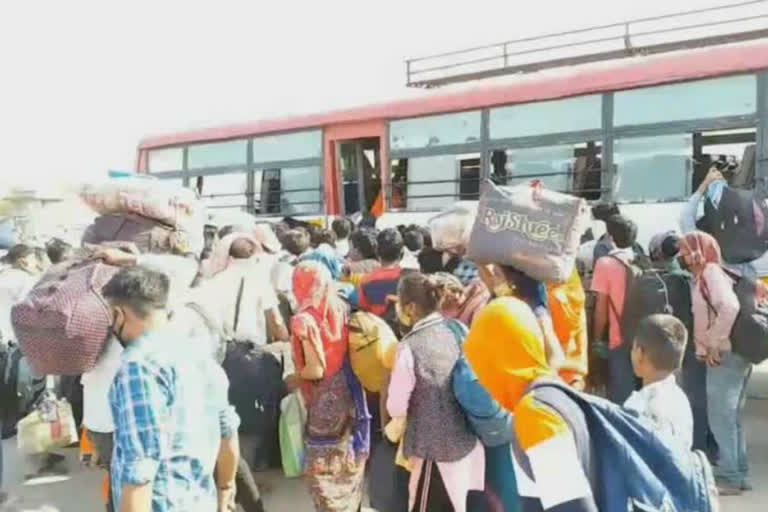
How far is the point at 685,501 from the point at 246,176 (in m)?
9.39

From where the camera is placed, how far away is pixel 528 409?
84.4 inches

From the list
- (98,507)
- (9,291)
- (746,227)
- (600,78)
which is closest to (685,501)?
(746,227)

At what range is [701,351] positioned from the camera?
5.04 m

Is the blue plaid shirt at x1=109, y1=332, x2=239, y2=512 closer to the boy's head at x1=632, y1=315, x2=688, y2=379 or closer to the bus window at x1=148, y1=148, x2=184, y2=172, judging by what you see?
the boy's head at x1=632, y1=315, x2=688, y2=379

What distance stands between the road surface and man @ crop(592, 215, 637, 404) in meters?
0.86

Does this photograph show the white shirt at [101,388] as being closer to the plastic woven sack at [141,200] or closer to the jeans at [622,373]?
the plastic woven sack at [141,200]

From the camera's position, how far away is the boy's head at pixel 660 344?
3082 millimetres

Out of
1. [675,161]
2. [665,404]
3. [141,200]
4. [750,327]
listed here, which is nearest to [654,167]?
[675,161]

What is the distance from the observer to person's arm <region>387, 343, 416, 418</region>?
3.43 metres

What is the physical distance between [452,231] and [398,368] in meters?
1.42

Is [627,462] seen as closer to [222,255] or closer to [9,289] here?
[222,255]

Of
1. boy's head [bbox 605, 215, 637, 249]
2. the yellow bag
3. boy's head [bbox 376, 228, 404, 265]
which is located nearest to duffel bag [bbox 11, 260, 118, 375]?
boy's head [bbox 376, 228, 404, 265]

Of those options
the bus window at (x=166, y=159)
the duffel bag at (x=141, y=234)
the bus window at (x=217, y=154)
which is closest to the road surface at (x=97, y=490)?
the duffel bag at (x=141, y=234)

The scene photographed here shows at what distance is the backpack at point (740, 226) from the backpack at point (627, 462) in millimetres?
3342
